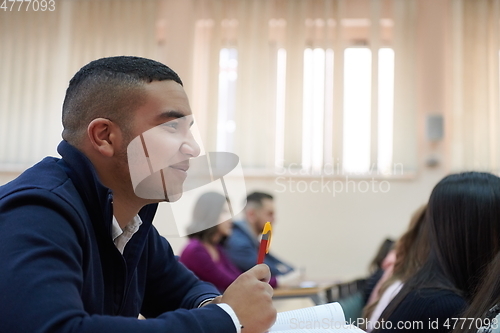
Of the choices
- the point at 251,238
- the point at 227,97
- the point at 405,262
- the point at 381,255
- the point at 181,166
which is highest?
the point at 227,97

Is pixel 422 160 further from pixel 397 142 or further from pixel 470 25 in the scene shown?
pixel 470 25

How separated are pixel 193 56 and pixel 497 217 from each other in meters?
3.77

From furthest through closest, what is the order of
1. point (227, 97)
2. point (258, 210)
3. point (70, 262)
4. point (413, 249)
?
point (227, 97)
point (258, 210)
point (413, 249)
point (70, 262)

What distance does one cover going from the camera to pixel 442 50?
4500mm

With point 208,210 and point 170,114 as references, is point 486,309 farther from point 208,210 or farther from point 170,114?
point 170,114

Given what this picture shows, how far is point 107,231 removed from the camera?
81 cm

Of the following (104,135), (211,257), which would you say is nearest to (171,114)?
(104,135)

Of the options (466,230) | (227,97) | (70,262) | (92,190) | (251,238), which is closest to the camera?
(70,262)

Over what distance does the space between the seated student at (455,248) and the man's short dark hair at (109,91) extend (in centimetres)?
80

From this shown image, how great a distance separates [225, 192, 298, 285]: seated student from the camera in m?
2.97

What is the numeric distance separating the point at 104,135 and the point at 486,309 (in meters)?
0.80

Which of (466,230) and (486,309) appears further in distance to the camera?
(466,230)

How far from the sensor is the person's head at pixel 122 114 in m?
0.84

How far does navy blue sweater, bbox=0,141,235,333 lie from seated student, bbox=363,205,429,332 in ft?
2.69
